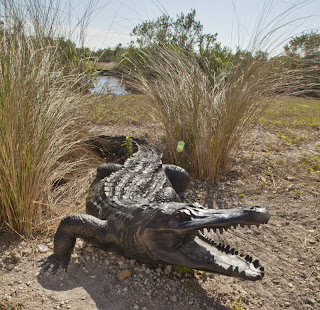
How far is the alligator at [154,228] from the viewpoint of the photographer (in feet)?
6.35

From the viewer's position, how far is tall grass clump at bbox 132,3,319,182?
374cm

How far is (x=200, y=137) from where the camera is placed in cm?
395

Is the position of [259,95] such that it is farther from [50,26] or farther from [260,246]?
[50,26]

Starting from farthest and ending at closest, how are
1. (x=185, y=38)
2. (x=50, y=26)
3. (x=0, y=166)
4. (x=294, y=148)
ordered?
(x=294, y=148) → (x=185, y=38) → (x=50, y=26) → (x=0, y=166)

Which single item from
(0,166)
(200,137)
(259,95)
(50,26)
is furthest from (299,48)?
(0,166)

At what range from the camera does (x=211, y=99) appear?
153 inches

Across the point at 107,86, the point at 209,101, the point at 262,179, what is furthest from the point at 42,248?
the point at 107,86

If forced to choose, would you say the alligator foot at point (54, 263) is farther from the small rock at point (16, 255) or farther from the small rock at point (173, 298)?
the small rock at point (173, 298)

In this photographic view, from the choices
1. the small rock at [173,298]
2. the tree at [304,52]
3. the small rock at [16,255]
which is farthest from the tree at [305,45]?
the small rock at [16,255]

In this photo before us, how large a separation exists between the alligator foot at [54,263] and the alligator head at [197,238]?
731 millimetres

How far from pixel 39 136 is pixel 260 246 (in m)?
2.31

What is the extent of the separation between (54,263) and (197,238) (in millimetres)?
1235

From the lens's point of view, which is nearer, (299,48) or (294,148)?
(299,48)

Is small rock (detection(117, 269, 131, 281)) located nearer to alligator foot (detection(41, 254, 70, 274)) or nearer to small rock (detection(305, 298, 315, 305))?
alligator foot (detection(41, 254, 70, 274))
